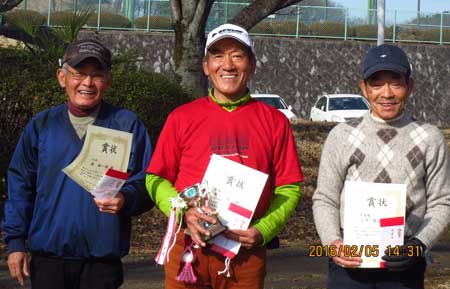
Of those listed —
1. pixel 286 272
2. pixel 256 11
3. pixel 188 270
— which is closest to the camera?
pixel 188 270

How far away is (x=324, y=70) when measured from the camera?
4012 cm

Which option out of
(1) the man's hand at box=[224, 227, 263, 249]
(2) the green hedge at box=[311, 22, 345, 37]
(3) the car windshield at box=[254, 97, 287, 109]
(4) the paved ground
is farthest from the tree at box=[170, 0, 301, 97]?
(2) the green hedge at box=[311, 22, 345, 37]

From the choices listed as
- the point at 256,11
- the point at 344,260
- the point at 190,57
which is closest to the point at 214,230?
the point at 344,260

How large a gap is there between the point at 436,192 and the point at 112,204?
157 cm

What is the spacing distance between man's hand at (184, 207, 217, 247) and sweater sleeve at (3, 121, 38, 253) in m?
0.90

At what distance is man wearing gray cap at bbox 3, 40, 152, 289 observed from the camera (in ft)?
15.7

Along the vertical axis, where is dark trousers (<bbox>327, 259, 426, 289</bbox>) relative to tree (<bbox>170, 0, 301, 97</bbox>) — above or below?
below

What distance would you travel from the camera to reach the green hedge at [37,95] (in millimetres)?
10758

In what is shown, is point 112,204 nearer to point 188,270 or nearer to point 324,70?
point 188,270

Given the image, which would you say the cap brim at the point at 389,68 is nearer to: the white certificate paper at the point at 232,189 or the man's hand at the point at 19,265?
the white certificate paper at the point at 232,189

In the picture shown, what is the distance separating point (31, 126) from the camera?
4961 millimetres

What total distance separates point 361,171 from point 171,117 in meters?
0.97

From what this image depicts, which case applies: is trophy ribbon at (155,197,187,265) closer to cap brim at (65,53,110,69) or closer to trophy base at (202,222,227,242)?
trophy base at (202,222,227,242)

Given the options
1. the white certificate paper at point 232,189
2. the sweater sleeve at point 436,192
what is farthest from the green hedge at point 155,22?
the white certificate paper at point 232,189
